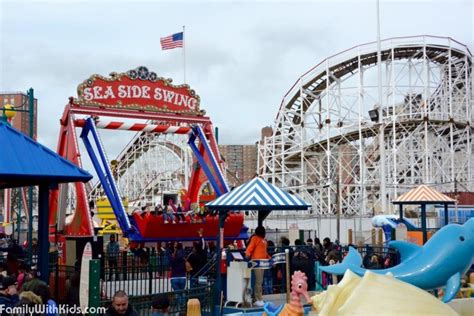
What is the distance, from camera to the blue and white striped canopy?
10.1m

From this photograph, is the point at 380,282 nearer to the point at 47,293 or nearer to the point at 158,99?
the point at 47,293

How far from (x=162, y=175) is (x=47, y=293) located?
1571 inches

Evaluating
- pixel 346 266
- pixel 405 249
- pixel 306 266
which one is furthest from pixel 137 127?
pixel 346 266

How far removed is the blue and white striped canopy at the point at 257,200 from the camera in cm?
1010

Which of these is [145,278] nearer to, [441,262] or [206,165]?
[441,262]

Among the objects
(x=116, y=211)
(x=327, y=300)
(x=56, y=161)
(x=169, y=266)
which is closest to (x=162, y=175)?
(x=116, y=211)

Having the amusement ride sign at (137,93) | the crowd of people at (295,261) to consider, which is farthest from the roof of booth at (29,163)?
the amusement ride sign at (137,93)

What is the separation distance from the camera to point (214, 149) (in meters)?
20.6

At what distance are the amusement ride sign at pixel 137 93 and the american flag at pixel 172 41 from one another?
888 cm

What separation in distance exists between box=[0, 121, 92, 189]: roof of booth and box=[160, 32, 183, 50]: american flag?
2088 cm

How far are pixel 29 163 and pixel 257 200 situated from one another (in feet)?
12.8

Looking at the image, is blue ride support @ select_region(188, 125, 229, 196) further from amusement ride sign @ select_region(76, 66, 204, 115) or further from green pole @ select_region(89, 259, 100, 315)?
green pole @ select_region(89, 259, 100, 315)

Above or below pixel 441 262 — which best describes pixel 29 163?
above

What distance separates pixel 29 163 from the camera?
7.73 m
